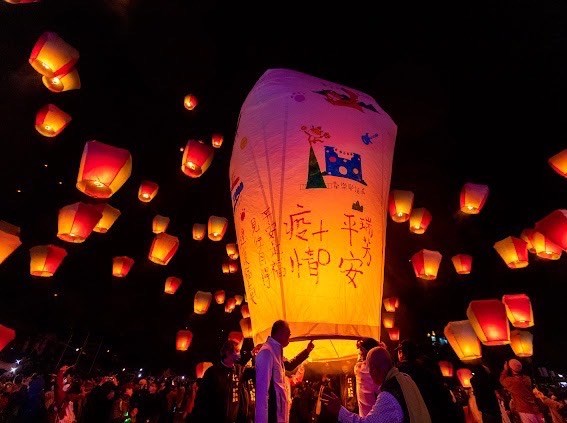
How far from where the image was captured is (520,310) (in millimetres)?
7832

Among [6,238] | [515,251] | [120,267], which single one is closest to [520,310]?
[515,251]

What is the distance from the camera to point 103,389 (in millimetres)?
7082

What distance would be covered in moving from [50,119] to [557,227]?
33.2 feet

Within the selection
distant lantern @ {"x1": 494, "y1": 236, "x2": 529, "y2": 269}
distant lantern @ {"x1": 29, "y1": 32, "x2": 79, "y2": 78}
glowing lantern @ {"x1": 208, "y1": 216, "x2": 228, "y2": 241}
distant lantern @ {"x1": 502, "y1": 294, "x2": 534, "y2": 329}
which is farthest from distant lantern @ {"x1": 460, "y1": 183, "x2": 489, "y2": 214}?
distant lantern @ {"x1": 29, "y1": 32, "x2": 79, "y2": 78}

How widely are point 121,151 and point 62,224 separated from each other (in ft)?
6.95

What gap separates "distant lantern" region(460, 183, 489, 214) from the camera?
861cm

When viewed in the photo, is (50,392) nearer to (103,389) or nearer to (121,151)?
(103,389)

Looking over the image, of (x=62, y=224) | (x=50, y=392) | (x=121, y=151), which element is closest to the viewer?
(x=121, y=151)

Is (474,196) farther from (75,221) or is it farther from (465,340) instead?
(75,221)

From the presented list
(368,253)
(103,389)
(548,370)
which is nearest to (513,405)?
(368,253)

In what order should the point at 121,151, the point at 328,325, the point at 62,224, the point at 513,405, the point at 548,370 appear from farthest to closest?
the point at 548,370, the point at 62,224, the point at 121,151, the point at 513,405, the point at 328,325

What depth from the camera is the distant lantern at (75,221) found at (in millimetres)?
7031

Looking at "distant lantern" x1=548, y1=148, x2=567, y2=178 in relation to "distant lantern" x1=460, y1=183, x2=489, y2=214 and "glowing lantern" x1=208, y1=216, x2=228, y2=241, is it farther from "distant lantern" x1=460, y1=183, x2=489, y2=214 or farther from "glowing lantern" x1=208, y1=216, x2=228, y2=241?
"glowing lantern" x1=208, y1=216, x2=228, y2=241

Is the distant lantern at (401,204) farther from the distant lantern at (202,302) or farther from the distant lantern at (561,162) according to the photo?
the distant lantern at (202,302)
